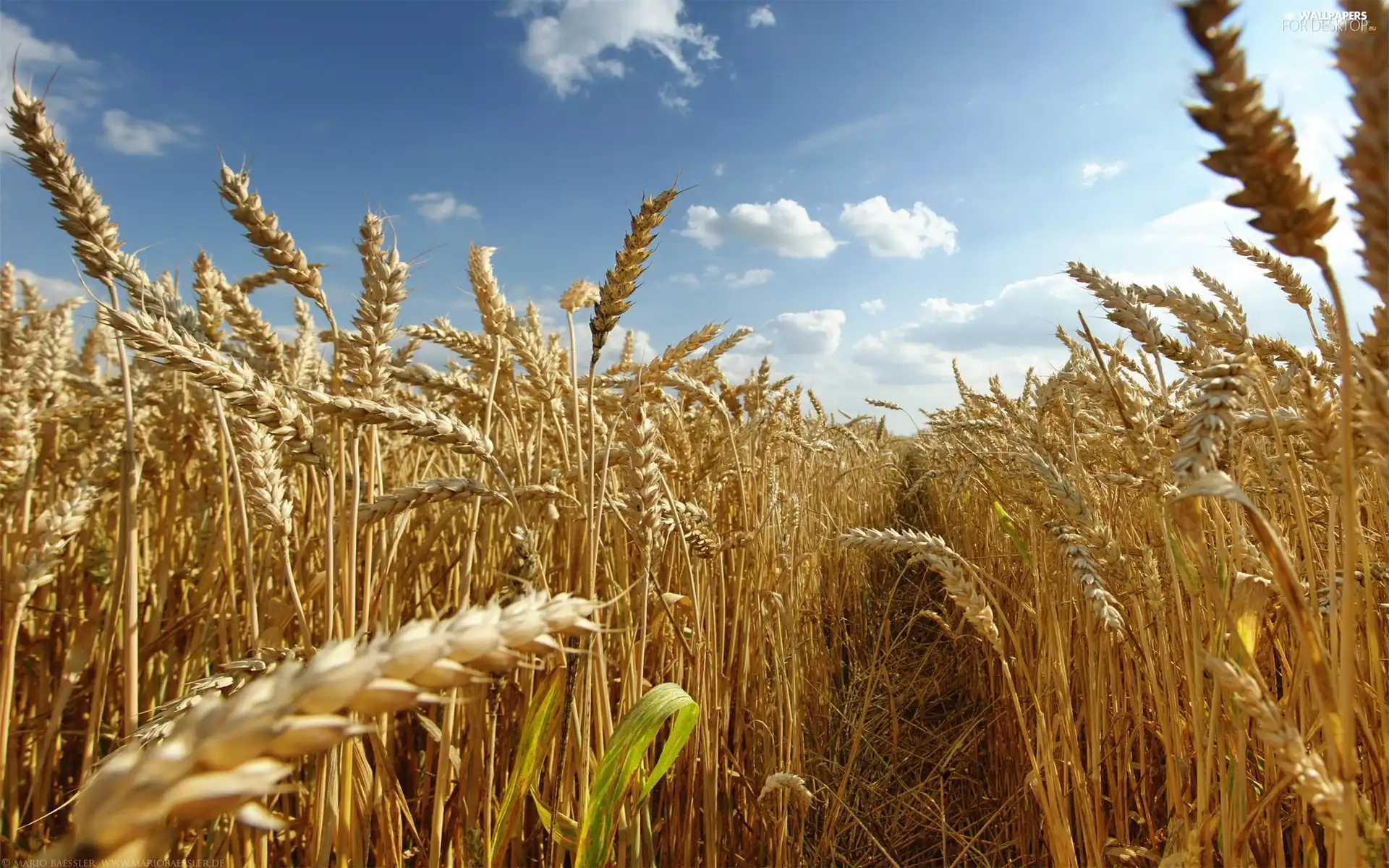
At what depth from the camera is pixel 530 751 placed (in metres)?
1.01

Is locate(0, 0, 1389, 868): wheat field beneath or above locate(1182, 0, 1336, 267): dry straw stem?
beneath

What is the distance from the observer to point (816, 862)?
1615 mm

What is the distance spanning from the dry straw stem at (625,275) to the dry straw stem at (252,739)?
81cm

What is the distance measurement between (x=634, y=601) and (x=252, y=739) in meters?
1.52

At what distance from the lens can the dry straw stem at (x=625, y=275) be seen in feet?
3.67

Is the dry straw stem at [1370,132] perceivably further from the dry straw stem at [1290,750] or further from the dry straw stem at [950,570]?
the dry straw stem at [950,570]

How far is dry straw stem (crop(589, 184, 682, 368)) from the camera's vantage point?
1120 millimetres

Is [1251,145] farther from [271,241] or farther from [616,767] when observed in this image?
[271,241]

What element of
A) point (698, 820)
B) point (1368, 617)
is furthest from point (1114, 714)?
point (698, 820)

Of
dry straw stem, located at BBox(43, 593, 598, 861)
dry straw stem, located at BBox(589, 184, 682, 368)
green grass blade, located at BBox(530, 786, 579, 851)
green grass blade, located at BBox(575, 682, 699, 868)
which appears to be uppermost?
dry straw stem, located at BBox(589, 184, 682, 368)

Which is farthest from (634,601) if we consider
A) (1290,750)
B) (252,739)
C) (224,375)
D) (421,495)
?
(252,739)

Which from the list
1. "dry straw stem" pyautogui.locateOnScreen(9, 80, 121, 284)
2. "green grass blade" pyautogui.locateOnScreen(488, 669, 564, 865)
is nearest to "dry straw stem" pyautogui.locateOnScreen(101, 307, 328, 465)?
"dry straw stem" pyautogui.locateOnScreen(9, 80, 121, 284)

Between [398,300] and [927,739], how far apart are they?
7.71 feet

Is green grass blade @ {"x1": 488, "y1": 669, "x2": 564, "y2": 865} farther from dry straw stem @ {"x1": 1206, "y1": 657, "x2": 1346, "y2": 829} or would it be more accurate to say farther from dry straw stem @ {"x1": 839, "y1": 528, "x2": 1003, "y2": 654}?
dry straw stem @ {"x1": 1206, "y1": 657, "x2": 1346, "y2": 829}
